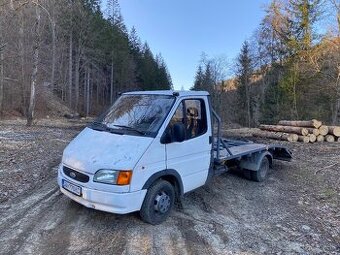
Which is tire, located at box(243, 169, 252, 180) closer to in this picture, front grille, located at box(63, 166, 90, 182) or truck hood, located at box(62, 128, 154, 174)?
truck hood, located at box(62, 128, 154, 174)

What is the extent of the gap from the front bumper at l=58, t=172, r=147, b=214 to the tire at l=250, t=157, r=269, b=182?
14.4ft

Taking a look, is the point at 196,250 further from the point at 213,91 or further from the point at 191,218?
the point at 213,91

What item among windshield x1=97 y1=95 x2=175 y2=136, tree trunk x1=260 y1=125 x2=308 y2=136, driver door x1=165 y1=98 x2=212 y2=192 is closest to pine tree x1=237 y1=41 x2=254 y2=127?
tree trunk x1=260 y1=125 x2=308 y2=136

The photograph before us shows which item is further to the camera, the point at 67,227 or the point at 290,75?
the point at 290,75

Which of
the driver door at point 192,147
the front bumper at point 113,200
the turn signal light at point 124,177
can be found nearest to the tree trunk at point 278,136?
the driver door at point 192,147

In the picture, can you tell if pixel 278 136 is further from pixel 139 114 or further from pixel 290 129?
pixel 139 114

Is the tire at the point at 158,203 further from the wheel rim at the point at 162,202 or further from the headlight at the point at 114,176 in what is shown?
the headlight at the point at 114,176

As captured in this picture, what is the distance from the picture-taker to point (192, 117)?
259 inches

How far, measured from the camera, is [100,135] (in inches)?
235

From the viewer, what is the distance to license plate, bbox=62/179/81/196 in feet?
18.1

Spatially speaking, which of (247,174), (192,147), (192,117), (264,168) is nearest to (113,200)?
(192,147)

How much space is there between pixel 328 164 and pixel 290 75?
22480mm

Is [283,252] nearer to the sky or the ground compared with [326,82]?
nearer to the ground

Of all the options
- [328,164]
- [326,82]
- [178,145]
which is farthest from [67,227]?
[326,82]
